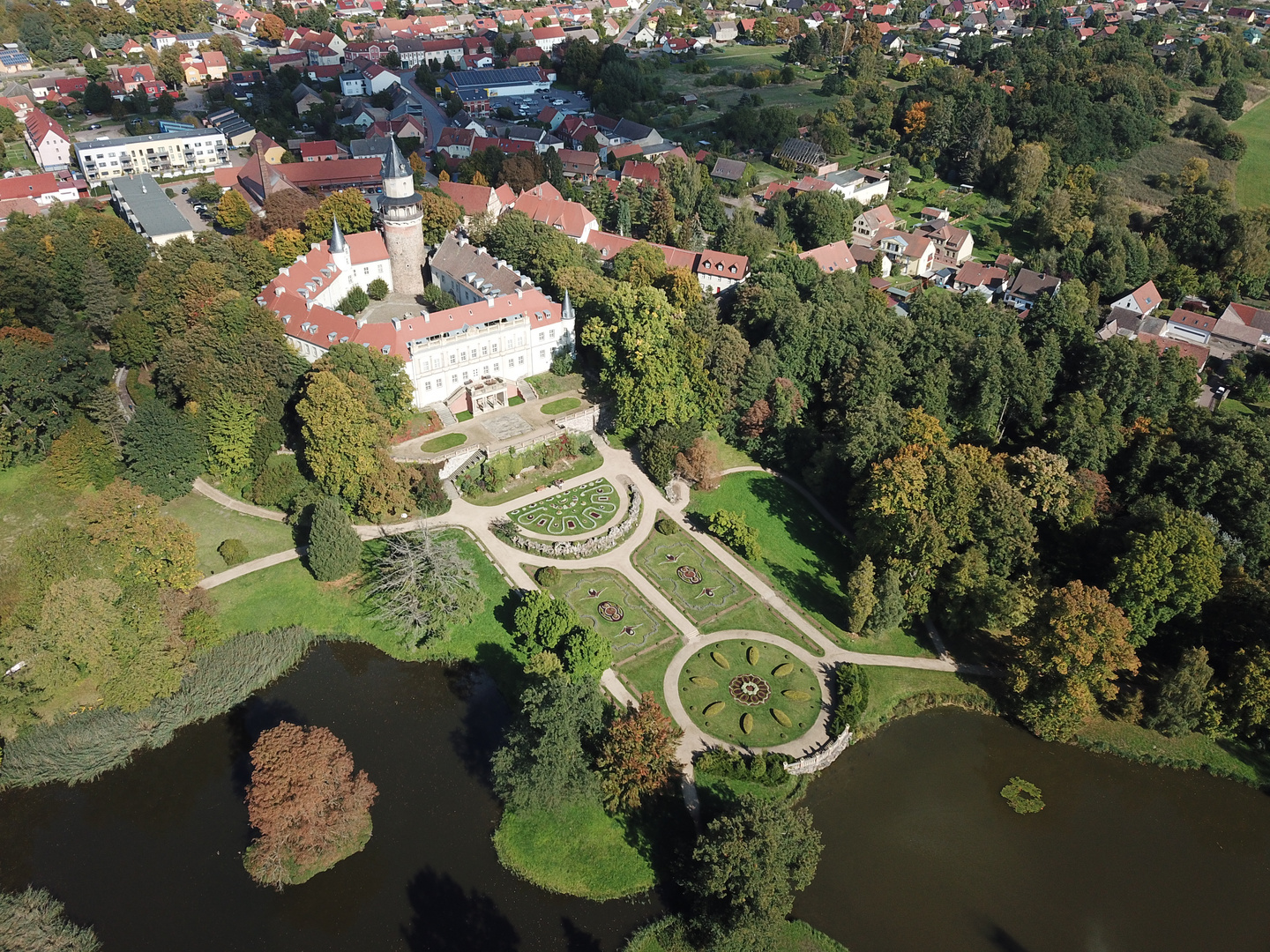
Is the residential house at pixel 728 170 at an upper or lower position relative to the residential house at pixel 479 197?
lower

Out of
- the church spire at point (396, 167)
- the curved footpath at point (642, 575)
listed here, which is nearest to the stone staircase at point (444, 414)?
the curved footpath at point (642, 575)

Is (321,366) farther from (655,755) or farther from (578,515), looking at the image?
(655,755)

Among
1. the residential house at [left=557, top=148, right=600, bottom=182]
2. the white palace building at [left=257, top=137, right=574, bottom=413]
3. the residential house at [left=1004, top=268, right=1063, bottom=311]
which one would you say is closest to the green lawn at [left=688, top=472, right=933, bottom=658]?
the white palace building at [left=257, top=137, right=574, bottom=413]

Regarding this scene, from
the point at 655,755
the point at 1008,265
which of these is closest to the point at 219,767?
the point at 655,755

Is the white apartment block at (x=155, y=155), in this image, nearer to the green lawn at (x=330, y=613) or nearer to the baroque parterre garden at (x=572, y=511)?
the green lawn at (x=330, y=613)

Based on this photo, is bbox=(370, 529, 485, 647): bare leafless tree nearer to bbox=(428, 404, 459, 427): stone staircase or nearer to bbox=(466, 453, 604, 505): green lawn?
bbox=(466, 453, 604, 505): green lawn

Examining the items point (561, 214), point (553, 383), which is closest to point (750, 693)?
point (553, 383)

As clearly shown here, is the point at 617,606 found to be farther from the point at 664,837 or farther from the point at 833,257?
the point at 833,257
